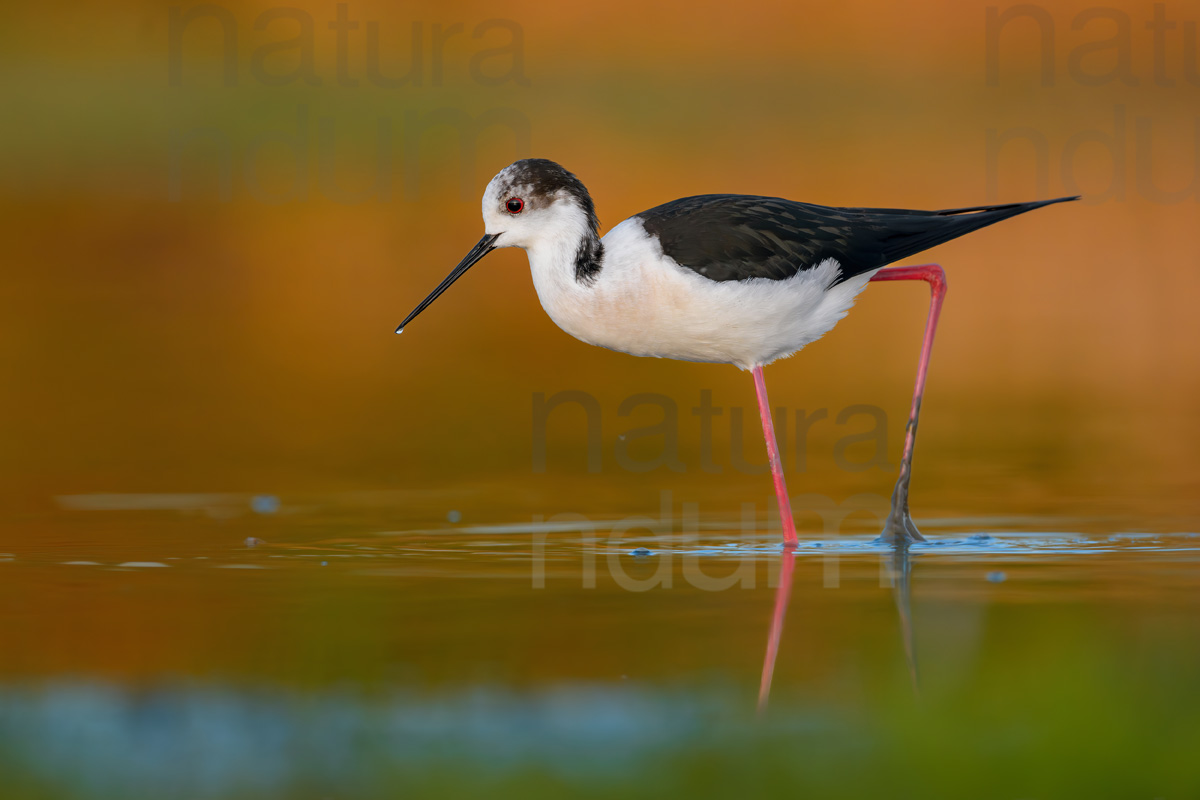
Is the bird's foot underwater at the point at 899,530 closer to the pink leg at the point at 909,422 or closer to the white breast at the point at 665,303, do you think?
the pink leg at the point at 909,422

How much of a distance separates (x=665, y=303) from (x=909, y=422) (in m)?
1.42

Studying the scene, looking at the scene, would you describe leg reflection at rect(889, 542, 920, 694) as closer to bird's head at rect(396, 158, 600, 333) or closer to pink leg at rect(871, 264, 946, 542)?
pink leg at rect(871, 264, 946, 542)

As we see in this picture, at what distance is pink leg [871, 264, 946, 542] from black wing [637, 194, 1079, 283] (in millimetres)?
173

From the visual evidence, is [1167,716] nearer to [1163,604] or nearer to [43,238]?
[1163,604]

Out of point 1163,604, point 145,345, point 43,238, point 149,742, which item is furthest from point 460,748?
point 43,238

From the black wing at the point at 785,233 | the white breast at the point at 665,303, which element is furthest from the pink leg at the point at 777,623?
the black wing at the point at 785,233

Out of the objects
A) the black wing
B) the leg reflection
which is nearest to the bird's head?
the black wing

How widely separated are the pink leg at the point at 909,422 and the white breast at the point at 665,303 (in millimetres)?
637

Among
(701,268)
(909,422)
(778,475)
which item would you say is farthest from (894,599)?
(909,422)

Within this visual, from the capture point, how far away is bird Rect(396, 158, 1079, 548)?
7566 mm

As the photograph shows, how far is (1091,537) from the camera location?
7.49m

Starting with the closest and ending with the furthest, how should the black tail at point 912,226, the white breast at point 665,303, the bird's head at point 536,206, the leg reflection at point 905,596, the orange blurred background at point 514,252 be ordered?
the leg reflection at point 905,596, the white breast at point 665,303, the bird's head at point 536,206, the black tail at point 912,226, the orange blurred background at point 514,252

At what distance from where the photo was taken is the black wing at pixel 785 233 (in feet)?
25.0

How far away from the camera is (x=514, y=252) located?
21141 mm
